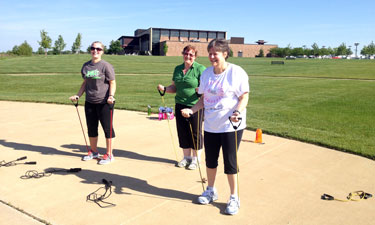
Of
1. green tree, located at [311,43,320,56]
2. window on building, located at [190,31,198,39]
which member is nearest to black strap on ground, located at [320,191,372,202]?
window on building, located at [190,31,198,39]

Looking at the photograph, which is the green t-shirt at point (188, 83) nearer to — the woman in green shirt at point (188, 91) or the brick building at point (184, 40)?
the woman in green shirt at point (188, 91)

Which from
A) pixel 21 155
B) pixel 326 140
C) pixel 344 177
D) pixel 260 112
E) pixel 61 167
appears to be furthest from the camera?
pixel 260 112

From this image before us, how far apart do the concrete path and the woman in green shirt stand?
43 cm

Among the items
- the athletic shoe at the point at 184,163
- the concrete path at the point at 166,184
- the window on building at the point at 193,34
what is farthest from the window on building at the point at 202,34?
the athletic shoe at the point at 184,163

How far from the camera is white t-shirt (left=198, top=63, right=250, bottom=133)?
3.38 metres

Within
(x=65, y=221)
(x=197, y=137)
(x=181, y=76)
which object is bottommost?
(x=65, y=221)

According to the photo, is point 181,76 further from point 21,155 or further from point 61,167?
point 21,155

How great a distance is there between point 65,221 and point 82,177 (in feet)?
4.37

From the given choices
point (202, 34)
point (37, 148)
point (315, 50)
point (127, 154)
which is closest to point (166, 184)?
point (127, 154)

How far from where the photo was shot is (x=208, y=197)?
12.7 feet

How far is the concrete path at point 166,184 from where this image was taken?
3.53 meters

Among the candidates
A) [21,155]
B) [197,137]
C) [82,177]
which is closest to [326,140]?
[197,137]

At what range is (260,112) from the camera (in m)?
10.4

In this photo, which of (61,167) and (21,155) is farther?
(21,155)
